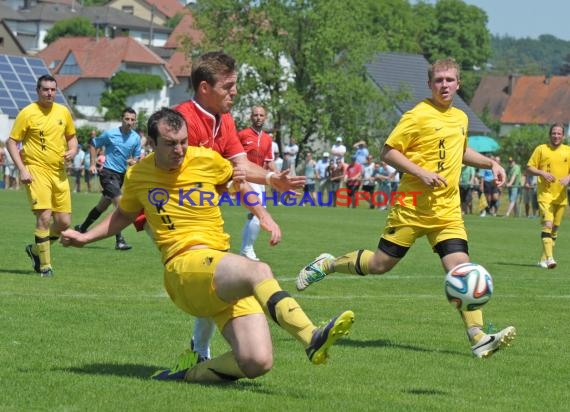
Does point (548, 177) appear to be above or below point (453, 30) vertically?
below

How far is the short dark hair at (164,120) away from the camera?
23.5 ft

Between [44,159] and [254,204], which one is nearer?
[254,204]

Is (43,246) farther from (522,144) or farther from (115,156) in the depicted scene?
(522,144)

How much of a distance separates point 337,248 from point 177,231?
44.1 ft

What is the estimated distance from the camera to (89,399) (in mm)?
6699

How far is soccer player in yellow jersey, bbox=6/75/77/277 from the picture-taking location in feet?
45.1

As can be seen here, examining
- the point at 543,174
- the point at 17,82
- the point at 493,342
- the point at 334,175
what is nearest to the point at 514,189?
the point at 334,175

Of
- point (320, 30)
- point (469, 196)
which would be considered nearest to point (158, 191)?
point (469, 196)

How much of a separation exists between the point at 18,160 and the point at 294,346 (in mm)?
5473

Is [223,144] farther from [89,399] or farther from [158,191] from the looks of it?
[89,399]

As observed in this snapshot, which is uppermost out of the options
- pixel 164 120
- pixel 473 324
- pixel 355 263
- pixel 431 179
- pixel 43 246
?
pixel 164 120

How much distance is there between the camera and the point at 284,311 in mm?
6602

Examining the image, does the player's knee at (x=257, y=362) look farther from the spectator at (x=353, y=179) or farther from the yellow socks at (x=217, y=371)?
the spectator at (x=353, y=179)

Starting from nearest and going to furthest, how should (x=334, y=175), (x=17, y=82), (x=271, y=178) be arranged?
Answer: (x=271, y=178)
(x=334, y=175)
(x=17, y=82)
